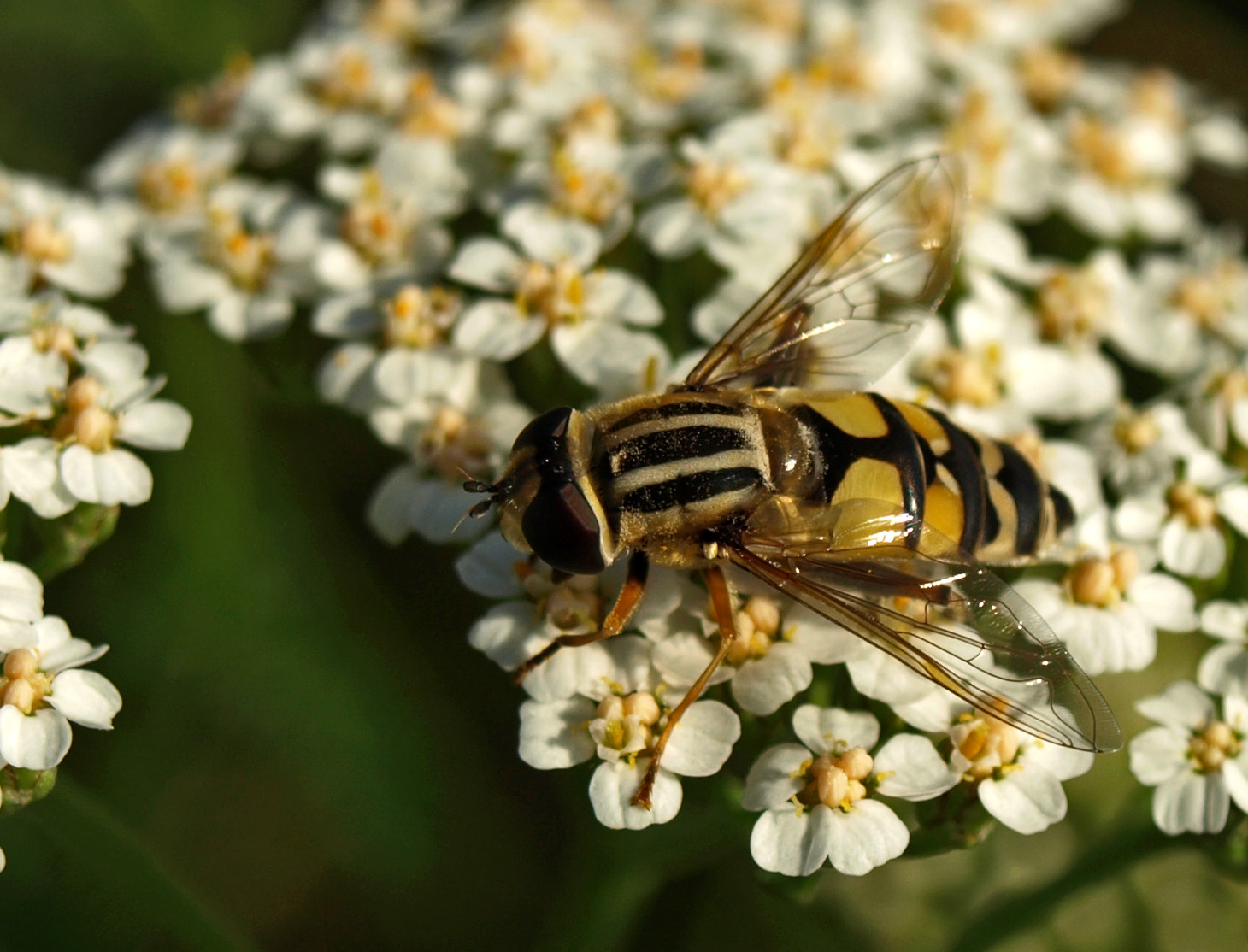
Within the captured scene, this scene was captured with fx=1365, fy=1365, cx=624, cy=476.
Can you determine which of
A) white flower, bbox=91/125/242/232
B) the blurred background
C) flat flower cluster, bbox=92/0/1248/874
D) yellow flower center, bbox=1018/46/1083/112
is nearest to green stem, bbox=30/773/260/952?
the blurred background

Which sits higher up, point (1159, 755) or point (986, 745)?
point (986, 745)

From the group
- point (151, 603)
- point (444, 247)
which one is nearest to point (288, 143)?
point (444, 247)

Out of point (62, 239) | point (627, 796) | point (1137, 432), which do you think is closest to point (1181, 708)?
point (1137, 432)

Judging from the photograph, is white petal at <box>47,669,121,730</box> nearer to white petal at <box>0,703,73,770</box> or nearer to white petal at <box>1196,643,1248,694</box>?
white petal at <box>0,703,73,770</box>

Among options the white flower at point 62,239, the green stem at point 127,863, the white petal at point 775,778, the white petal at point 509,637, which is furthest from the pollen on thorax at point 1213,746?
the white flower at point 62,239

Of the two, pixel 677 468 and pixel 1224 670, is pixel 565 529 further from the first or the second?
pixel 1224 670
